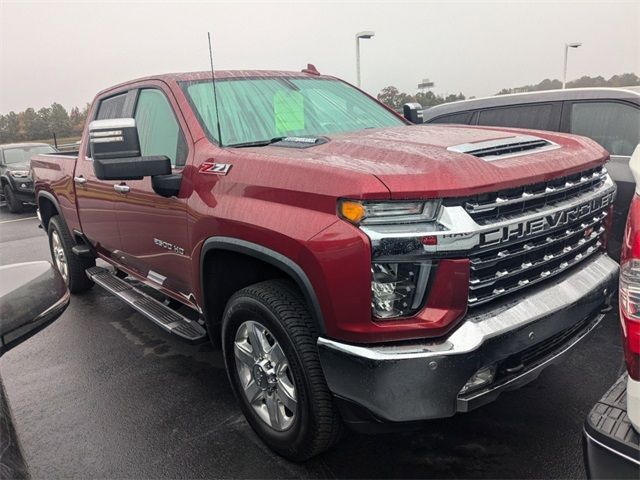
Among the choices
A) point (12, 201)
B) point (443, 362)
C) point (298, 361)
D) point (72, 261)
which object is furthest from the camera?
Answer: point (12, 201)

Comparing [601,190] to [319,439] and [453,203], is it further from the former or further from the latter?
[319,439]

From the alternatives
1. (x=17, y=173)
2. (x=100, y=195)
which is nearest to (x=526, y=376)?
(x=100, y=195)

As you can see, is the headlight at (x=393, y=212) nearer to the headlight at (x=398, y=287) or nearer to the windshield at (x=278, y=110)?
the headlight at (x=398, y=287)

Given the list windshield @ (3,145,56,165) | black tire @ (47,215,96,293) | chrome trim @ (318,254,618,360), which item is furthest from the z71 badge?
windshield @ (3,145,56,165)

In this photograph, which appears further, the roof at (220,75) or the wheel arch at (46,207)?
the wheel arch at (46,207)

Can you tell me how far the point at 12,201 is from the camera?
13.7m

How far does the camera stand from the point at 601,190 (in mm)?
2883

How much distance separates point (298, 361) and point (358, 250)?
25.0 inches

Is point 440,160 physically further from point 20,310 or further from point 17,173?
point 17,173

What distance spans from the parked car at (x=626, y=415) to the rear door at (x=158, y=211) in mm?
2276

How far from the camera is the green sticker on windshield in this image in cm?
340

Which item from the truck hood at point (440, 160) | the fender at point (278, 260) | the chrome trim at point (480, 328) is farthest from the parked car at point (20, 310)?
the truck hood at point (440, 160)

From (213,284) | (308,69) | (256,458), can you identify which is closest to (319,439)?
(256,458)

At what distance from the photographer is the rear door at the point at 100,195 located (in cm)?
418
